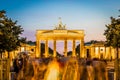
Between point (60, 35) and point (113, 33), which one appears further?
point (60, 35)

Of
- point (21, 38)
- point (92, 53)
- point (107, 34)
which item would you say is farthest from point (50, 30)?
point (107, 34)

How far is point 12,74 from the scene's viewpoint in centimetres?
2197

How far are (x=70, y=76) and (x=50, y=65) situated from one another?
4.00 feet

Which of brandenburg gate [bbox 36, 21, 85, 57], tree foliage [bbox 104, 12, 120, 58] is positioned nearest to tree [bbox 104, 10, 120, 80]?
tree foliage [bbox 104, 12, 120, 58]

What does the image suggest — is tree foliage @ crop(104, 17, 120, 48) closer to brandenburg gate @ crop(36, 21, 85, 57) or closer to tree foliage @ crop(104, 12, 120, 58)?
tree foliage @ crop(104, 12, 120, 58)

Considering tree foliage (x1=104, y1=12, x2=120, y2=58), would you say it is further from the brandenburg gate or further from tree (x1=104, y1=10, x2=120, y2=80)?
the brandenburg gate

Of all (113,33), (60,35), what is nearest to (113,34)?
(113,33)

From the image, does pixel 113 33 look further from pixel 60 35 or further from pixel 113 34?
pixel 60 35

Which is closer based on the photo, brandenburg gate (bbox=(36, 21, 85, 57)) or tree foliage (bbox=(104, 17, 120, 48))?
tree foliage (bbox=(104, 17, 120, 48))

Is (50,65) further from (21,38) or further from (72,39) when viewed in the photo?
(72,39)

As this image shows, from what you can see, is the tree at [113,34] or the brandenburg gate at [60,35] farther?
the brandenburg gate at [60,35]

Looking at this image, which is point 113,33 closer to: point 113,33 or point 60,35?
point 113,33

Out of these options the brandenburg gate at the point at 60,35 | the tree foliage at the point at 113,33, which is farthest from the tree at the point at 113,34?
the brandenburg gate at the point at 60,35

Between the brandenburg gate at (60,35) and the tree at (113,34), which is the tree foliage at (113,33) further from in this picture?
the brandenburg gate at (60,35)
